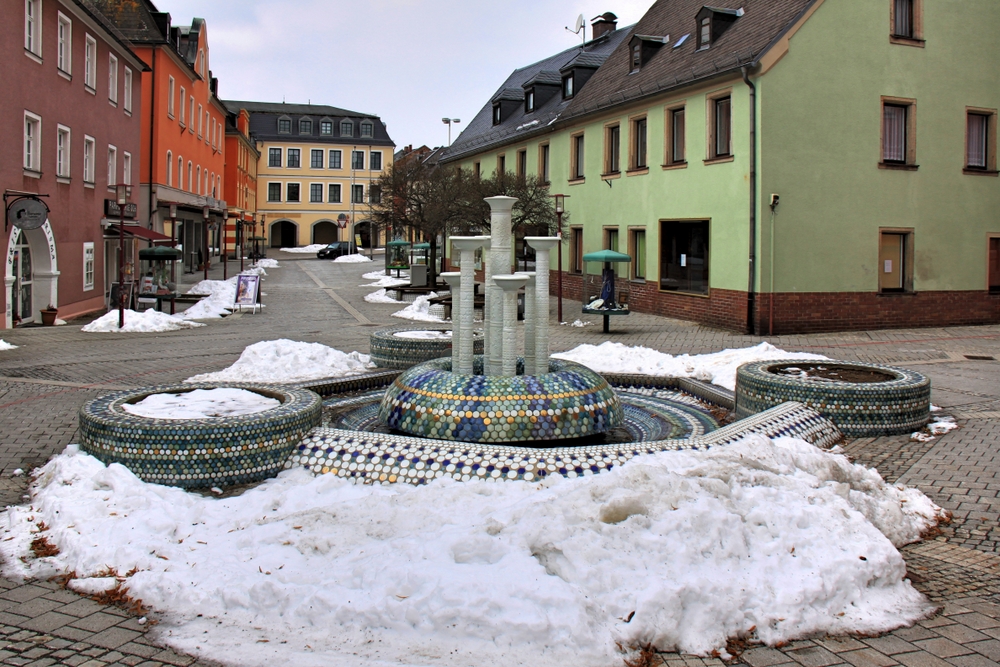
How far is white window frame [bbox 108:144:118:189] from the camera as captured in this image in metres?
26.4

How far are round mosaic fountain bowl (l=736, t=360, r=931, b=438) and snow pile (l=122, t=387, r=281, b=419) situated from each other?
4843mm

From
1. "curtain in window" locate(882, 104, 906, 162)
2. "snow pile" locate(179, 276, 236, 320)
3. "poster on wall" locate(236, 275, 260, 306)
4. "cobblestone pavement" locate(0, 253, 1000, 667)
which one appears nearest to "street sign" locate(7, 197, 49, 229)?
"cobblestone pavement" locate(0, 253, 1000, 667)

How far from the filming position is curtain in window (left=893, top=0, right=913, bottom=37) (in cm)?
2138

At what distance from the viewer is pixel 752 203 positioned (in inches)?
790

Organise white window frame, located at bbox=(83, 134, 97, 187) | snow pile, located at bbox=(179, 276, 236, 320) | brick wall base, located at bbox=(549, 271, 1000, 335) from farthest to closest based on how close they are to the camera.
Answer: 1. white window frame, located at bbox=(83, 134, 97, 187)
2. snow pile, located at bbox=(179, 276, 236, 320)
3. brick wall base, located at bbox=(549, 271, 1000, 335)

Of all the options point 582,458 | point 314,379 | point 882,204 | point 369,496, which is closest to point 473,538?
point 369,496

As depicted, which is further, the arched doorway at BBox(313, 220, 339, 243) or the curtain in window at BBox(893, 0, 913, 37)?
the arched doorway at BBox(313, 220, 339, 243)

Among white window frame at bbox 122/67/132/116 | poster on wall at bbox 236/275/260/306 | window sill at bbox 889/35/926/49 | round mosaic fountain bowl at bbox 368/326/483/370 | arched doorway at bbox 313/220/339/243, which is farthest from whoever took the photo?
arched doorway at bbox 313/220/339/243

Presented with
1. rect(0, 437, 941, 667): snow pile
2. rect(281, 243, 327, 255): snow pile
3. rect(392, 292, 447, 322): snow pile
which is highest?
rect(281, 243, 327, 255): snow pile

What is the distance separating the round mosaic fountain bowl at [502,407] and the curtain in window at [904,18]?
1721cm

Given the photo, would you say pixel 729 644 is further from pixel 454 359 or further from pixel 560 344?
pixel 560 344

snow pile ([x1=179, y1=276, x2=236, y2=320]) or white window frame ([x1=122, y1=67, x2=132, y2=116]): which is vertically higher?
white window frame ([x1=122, y1=67, x2=132, y2=116])

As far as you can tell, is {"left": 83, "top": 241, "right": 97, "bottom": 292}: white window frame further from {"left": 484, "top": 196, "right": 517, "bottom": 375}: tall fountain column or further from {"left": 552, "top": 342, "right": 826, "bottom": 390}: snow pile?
{"left": 484, "top": 196, "right": 517, "bottom": 375}: tall fountain column

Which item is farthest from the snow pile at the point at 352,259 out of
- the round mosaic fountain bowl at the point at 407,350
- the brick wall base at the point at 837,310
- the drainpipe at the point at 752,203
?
the round mosaic fountain bowl at the point at 407,350
